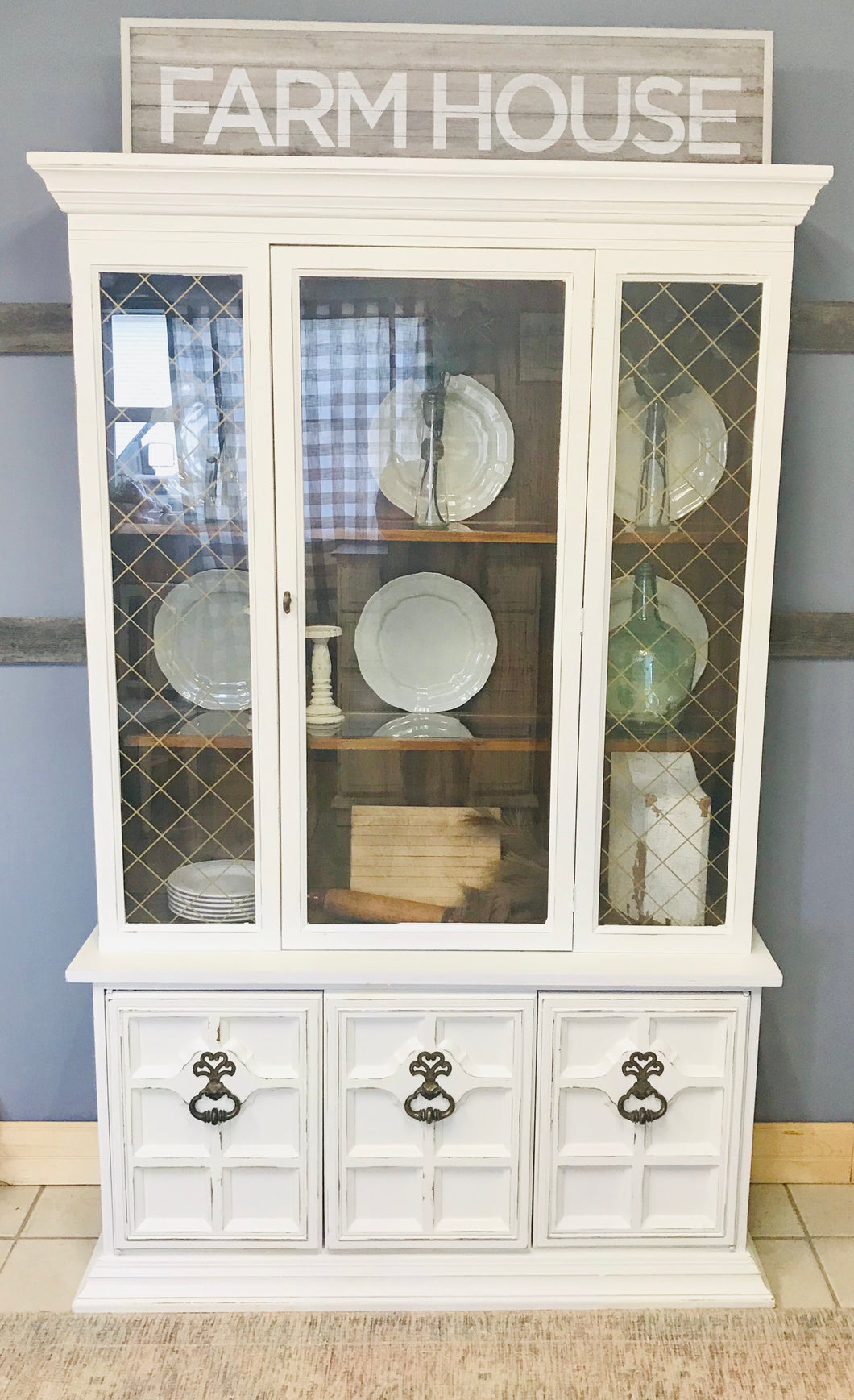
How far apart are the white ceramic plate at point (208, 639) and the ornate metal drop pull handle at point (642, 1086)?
35.7 inches

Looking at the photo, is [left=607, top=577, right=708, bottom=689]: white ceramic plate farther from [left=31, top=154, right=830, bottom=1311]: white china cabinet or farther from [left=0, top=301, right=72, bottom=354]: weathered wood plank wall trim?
[left=0, top=301, right=72, bottom=354]: weathered wood plank wall trim

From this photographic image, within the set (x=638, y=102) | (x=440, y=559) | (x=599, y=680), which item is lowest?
(x=599, y=680)

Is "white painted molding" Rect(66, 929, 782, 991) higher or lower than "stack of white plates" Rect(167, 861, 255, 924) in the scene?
lower

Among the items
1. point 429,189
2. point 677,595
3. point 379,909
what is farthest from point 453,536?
point 379,909

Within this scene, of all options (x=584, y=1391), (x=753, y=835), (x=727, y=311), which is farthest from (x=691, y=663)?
(x=584, y=1391)

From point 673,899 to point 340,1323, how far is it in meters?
0.93

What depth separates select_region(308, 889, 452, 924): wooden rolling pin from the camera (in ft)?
6.00

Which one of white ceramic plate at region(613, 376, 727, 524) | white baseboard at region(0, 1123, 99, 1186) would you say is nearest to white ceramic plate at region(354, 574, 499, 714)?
white ceramic plate at region(613, 376, 727, 524)

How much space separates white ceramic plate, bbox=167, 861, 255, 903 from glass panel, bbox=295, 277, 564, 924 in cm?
12

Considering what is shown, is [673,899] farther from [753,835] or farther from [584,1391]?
[584,1391]

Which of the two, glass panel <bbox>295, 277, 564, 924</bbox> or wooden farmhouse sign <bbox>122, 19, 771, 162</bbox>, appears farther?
wooden farmhouse sign <bbox>122, 19, 771, 162</bbox>

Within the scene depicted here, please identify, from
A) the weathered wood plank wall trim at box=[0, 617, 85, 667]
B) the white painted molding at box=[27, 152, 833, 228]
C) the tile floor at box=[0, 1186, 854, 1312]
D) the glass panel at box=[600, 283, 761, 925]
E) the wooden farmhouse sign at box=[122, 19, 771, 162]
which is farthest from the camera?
the weathered wood plank wall trim at box=[0, 617, 85, 667]

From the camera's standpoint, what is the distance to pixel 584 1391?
1.70 metres

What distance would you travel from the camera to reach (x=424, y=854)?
1.84 metres
